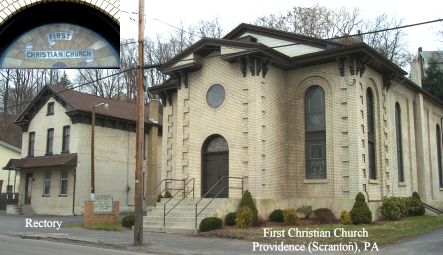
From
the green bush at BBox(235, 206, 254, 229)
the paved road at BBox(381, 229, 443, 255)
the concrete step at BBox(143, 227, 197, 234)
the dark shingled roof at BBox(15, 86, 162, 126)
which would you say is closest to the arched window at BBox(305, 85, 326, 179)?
the green bush at BBox(235, 206, 254, 229)

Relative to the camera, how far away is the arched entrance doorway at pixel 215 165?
24594 mm

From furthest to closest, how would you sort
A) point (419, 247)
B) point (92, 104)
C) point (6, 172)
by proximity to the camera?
point (6, 172) < point (92, 104) < point (419, 247)

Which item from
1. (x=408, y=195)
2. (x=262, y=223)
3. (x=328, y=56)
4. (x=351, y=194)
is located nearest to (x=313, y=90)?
(x=328, y=56)

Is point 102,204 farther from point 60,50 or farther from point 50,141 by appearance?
point 60,50

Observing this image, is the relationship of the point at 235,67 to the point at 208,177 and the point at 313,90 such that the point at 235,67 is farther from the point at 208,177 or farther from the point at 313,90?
the point at 208,177

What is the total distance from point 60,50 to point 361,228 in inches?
720

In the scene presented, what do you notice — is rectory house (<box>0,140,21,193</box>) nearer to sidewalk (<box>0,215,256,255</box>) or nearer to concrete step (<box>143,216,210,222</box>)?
sidewalk (<box>0,215,256,255</box>)

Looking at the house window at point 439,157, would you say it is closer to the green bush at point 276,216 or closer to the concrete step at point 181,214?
the green bush at point 276,216

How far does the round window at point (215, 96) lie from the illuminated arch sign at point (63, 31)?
2147 centimetres

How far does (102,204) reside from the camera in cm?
2684

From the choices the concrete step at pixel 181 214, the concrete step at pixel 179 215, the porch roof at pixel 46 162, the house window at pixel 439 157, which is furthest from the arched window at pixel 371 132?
the porch roof at pixel 46 162

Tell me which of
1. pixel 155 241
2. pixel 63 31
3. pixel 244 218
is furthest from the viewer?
pixel 244 218

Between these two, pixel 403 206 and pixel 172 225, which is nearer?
pixel 172 225

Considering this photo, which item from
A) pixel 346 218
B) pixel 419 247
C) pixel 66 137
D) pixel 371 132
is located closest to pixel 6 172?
pixel 66 137
